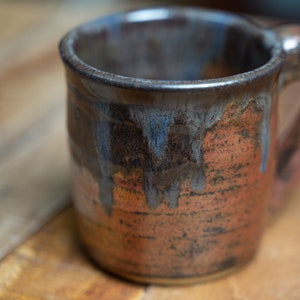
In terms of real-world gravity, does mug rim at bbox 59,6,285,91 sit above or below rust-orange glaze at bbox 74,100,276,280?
above

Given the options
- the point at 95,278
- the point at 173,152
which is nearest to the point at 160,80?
the point at 173,152

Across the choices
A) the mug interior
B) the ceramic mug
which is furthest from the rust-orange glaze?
the mug interior

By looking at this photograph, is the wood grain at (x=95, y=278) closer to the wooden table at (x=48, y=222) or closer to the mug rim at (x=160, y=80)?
the wooden table at (x=48, y=222)

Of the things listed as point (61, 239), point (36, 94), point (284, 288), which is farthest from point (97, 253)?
point (36, 94)

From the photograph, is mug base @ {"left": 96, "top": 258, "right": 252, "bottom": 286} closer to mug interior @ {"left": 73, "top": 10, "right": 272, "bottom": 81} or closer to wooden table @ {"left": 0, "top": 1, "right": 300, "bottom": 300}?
wooden table @ {"left": 0, "top": 1, "right": 300, "bottom": 300}

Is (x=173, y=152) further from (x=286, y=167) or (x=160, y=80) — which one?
(x=286, y=167)

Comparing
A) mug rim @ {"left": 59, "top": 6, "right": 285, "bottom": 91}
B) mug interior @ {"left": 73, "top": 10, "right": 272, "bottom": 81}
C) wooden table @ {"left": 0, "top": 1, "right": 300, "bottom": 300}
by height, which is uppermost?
mug rim @ {"left": 59, "top": 6, "right": 285, "bottom": 91}

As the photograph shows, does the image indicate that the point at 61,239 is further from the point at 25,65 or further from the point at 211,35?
the point at 25,65
